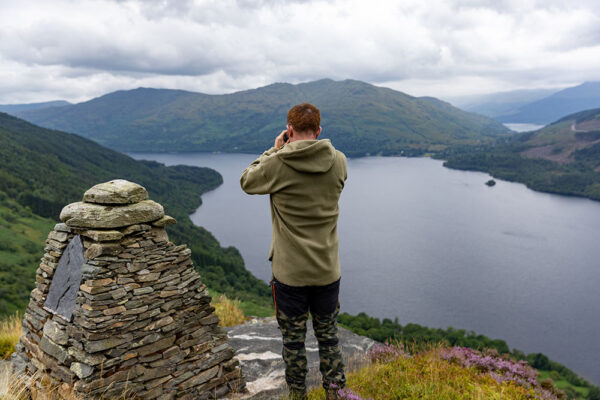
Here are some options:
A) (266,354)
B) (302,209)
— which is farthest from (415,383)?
(266,354)

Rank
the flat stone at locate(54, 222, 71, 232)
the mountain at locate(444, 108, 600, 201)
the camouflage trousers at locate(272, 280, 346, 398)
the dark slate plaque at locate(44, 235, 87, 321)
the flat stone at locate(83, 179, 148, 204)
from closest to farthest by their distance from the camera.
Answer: the camouflage trousers at locate(272, 280, 346, 398) → the dark slate plaque at locate(44, 235, 87, 321) → the flat stone at locate(83, 179, 148, 204) → the flat stone at locate(54, 222, 71, 232) → the mountain at locate(444, 108, 600, 201)

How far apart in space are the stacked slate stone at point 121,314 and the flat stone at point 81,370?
1 cm

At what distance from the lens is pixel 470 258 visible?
271 feet

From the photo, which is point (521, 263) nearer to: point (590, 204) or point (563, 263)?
point (563, 263)

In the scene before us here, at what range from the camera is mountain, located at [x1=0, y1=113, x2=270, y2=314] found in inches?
2248

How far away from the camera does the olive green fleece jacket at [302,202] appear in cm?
372

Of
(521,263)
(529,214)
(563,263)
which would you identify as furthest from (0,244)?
(529,214)

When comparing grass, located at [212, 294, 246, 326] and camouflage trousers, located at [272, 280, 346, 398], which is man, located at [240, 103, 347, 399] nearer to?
camouflage trousers, located at [272, 280, 346, 398]

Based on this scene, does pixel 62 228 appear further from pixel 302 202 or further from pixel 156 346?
pixel 302 202

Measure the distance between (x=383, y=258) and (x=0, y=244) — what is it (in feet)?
221

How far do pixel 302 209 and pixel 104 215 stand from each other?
10.3 ft

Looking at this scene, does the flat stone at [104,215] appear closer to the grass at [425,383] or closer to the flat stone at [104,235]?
the flat stone at [104,235]

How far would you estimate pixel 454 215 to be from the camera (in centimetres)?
11256

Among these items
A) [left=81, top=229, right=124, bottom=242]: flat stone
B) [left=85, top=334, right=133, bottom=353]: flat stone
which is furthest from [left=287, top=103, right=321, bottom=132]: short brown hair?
[left=85, top=334, right=133, bottom=353]: flat stone
